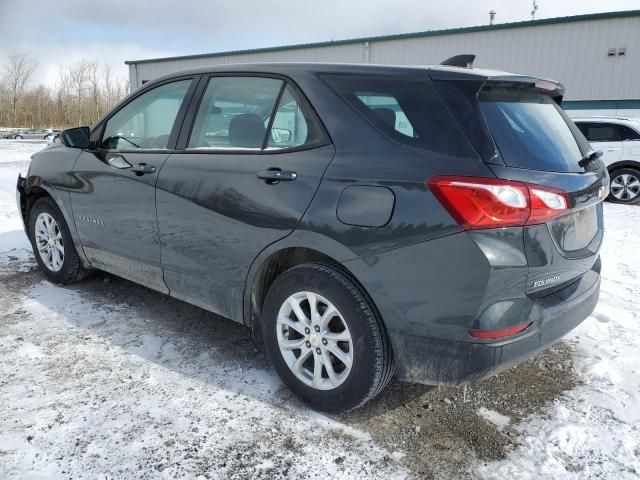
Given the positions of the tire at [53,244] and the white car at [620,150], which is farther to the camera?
the white car at [620,150]

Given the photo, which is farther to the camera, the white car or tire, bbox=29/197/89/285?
the white car

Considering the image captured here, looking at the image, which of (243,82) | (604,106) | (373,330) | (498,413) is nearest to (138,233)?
(243,82)

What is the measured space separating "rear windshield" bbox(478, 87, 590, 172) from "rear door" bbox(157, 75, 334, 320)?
0.76 metres

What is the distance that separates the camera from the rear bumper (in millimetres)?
2168

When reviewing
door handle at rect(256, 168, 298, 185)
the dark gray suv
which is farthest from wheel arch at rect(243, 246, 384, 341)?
door handle at rect(256, 168, 298, 185)

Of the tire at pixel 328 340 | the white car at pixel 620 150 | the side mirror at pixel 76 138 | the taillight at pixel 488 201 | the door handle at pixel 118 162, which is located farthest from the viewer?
the white car at pixel 620 150

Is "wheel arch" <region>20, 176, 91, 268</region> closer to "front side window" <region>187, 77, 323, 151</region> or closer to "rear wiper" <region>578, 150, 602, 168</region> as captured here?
"front side window" <region>187, 77, 323, 151</region>

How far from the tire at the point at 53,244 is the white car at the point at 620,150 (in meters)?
9.46

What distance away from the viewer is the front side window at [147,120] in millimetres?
3371

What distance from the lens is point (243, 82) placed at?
3.05 meters

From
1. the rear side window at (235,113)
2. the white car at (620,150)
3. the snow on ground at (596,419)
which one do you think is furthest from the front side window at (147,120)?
the white car at (620,150)

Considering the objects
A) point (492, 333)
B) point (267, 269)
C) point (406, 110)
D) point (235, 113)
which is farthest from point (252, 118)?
point (492, 333)

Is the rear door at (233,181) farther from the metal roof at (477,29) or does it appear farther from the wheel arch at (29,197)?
the metal roof at (477,29)

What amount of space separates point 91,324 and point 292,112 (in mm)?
2149
